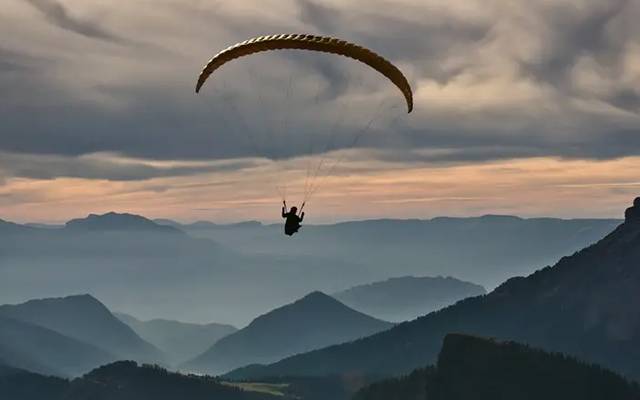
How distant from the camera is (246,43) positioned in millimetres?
78938

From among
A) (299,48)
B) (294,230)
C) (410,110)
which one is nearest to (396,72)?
(410,110)

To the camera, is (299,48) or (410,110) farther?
(410,110)

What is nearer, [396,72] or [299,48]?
[299,48]

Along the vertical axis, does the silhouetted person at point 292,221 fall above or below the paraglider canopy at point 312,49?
below

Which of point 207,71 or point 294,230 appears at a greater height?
point 207,71

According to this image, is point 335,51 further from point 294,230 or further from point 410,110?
point 294,230

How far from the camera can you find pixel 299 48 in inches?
2990

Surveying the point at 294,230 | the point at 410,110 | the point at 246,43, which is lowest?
the point at 294,230

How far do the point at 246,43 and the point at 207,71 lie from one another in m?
8.07

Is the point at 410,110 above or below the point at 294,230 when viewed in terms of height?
above

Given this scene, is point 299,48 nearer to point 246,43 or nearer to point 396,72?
point 246,43

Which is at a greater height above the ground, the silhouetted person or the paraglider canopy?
the paraglider canopy

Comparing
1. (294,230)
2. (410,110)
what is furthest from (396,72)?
(294,230)

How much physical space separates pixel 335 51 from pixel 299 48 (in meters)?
3.42
